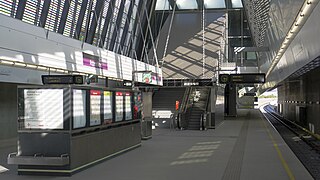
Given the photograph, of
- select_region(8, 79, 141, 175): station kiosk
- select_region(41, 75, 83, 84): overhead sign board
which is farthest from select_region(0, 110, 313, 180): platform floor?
select_region(41, 75, 83, 84): overhead sign board

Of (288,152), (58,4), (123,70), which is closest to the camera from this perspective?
(288,152)

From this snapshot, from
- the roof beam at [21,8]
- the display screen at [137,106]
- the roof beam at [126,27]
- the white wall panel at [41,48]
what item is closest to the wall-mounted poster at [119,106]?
the display screen at [137,106]

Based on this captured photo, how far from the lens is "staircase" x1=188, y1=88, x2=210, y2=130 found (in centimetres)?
2334

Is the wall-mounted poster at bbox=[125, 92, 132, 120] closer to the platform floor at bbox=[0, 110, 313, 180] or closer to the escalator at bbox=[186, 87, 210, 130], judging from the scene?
the platform floor at bbox=[0, 110, 313, 180]

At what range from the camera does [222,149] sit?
13.0 meters

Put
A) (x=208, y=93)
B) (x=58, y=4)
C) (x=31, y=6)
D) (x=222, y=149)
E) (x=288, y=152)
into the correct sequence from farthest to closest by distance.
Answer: (x=208, y=93)
(x=58, y=4)
(x=31, y=6)
(x=222, y=149)
(x=288, y=152)

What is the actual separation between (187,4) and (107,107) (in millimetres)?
37718

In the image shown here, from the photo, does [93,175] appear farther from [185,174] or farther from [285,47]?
[285,47]

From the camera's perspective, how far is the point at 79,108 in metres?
9.30

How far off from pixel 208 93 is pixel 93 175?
1832 centimetres

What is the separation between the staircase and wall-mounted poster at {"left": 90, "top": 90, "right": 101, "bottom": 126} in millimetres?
13229

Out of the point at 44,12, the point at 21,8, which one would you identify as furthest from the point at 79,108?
the point at 44,12

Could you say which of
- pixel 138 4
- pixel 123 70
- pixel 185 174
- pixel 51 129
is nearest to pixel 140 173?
pixel 185 174

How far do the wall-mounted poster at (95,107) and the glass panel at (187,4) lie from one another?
1478 inches
